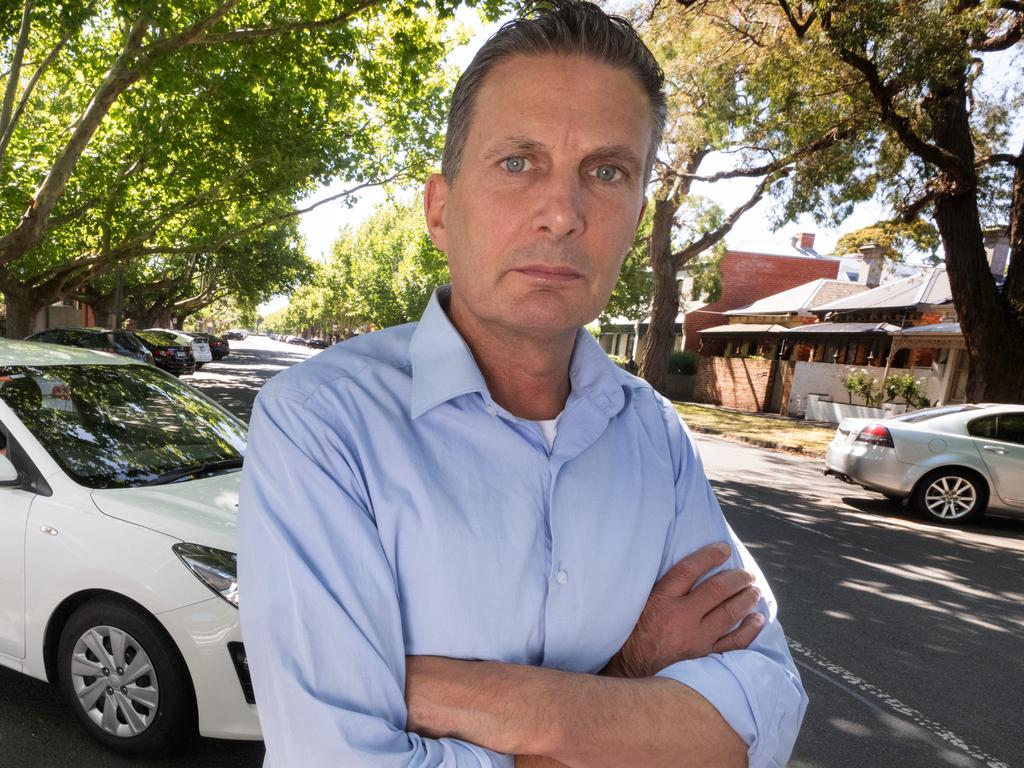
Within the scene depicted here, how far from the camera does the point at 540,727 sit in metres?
1.15

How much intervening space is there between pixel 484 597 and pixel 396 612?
15 centimetres

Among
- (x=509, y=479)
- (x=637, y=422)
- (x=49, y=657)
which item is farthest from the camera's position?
(x=49, y=657)

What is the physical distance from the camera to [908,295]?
23.8 m

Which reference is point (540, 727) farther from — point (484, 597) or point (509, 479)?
point (509, 479)

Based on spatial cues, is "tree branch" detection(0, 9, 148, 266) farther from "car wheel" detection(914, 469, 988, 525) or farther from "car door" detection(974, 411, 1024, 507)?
"car door" detection(974, 411, 1024, 507)

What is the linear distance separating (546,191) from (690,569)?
817 millimetres

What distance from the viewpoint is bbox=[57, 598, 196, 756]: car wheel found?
2891mm

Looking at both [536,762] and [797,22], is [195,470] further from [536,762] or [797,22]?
[797,22]

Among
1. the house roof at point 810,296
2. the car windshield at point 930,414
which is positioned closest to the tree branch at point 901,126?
the car windshield at point 930,414

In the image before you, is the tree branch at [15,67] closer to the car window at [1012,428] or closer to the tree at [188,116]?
the tree at [188,116]

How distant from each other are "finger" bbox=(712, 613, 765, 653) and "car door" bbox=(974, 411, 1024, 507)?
9.39m

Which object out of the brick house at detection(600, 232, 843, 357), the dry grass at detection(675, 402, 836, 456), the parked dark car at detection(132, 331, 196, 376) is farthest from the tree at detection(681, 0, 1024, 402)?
the brick house at detection(600, 232, 843, 357)

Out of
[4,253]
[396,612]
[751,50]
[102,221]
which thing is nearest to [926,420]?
[751,50]

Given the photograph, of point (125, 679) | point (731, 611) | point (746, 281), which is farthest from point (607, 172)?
point (746, 281)
